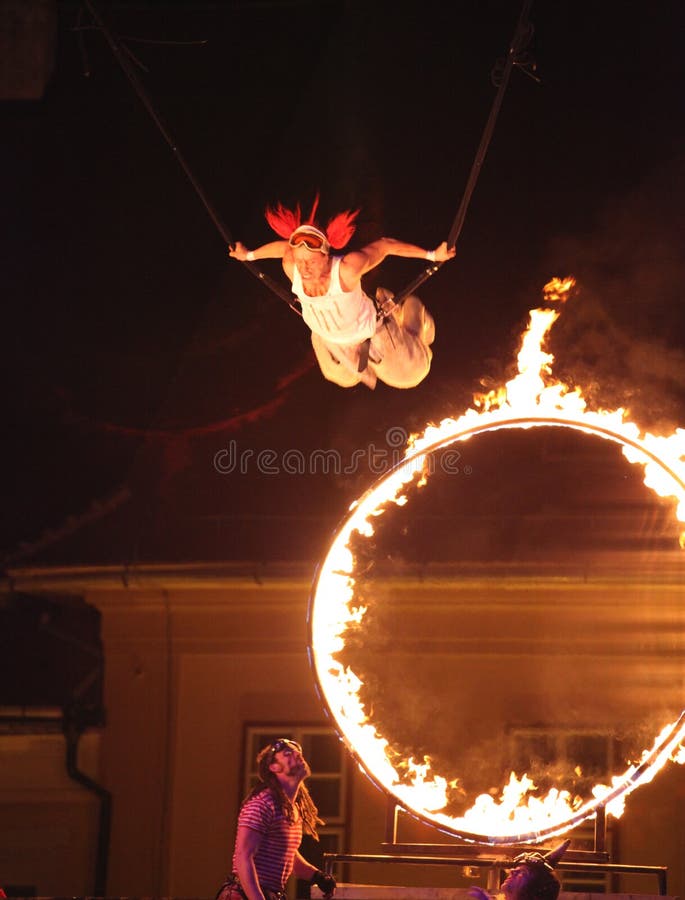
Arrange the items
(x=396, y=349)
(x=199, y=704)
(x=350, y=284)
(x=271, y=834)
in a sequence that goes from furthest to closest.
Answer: (x=199, y=704) → (x=396, y=349) → (x=350, y=284) → (x=271, y=834)

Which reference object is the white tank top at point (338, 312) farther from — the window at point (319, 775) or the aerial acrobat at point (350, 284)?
the window at point (319, 775)

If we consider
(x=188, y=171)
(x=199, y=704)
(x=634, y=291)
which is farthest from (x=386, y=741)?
(x=634, y=291)

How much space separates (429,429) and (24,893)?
5.37m

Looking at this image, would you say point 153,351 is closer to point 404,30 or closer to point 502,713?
point 404,30

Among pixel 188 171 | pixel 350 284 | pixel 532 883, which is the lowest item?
pixel 532 883

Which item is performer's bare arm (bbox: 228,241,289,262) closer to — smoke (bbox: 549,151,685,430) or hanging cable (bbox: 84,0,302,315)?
hanging cable (bbox: 84,0,302,315)

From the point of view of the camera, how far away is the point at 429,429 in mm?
6805

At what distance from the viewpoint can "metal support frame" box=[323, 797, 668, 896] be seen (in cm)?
617

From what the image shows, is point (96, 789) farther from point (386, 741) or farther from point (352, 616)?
point (386, 741)

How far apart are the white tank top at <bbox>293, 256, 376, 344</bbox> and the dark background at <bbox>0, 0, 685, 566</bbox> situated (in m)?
2.12

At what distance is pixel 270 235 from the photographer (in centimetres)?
1016

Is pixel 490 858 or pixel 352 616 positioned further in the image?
pixel 352 616

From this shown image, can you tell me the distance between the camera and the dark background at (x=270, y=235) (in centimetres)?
952

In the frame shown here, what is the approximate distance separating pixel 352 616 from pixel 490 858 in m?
1.41
